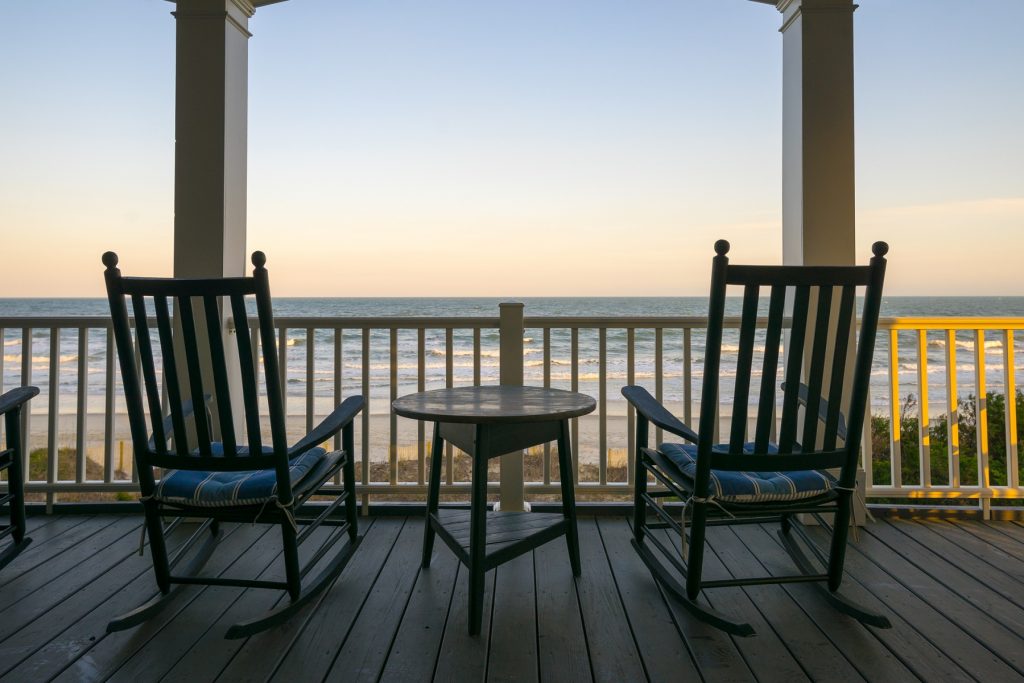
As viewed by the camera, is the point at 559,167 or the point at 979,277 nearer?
the point at 559,167

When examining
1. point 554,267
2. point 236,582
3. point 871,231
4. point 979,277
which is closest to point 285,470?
point 236,582

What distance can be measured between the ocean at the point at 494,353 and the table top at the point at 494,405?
3.60m

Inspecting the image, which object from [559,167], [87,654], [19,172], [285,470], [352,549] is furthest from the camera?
[559,167]

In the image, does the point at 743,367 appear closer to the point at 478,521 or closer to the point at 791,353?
the point at 791,353

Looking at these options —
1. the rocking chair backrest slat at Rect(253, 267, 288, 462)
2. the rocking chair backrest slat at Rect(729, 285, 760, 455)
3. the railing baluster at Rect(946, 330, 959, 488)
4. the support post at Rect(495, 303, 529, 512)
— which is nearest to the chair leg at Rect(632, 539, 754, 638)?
the rocking chair backrest slat at Rect(729, 285, 760, 455)

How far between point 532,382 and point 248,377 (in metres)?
10.6

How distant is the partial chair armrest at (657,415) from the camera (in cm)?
182

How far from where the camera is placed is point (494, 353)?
49.1 ft

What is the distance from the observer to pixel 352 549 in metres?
2.28

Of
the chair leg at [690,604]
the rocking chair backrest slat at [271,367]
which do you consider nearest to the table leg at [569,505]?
the chair leg at [690,604]

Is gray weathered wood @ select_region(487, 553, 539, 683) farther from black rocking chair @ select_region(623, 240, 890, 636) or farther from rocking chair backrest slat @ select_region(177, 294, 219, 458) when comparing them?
rocking chair backrest slat @ select_region(177, 294, 219, 458)

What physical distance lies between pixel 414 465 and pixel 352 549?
13.7 feet

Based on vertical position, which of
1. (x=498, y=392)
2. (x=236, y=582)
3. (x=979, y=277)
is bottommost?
(x=236, y=582)

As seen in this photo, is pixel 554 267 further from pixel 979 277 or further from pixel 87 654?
pixel 87 654
